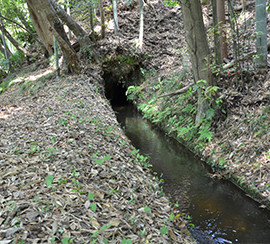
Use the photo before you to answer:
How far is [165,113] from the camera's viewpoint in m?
10.1

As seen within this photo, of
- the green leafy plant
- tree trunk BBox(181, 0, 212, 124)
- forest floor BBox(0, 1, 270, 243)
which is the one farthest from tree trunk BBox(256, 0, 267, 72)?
the green leafy plant

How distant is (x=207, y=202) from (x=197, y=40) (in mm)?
4501

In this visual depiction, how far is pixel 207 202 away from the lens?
5.19 metres

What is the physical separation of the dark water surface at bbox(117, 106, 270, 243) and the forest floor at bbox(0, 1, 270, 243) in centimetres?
45

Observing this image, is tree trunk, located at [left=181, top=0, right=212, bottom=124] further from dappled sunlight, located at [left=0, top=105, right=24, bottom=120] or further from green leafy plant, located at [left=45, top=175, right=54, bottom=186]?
dappled sunlight, located at [left=0, top=105, right=24, bottom=120]

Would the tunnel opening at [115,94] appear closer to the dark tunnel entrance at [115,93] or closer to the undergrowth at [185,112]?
the dark tunnel entrance at [115,93]

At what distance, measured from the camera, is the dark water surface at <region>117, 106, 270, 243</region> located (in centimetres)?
421

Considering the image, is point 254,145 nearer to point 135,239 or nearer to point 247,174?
point 247,174

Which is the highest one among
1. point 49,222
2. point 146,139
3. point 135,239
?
point 49,222

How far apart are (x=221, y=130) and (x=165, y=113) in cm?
336

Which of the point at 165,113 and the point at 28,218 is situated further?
the point at 165,113

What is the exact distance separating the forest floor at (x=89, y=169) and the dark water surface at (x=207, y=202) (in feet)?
1.47

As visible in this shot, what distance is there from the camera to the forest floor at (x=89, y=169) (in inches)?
109

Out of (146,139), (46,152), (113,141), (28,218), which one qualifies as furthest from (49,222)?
(146,139)
